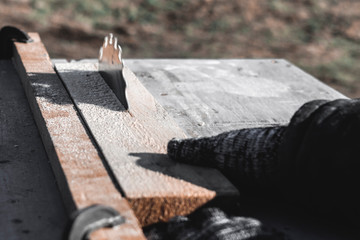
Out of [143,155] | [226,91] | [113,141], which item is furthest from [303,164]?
[226,91]

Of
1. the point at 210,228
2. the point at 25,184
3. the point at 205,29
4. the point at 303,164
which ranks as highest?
the point at 303,164

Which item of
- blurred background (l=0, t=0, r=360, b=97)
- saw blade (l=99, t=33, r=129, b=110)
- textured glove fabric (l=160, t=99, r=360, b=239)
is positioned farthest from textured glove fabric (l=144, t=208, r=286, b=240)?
blurred background (l=0, t=0, r=360, b=97)

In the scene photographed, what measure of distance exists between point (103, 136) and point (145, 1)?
22.0 ft

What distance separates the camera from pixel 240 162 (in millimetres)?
1690

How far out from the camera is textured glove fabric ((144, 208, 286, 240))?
1441mm

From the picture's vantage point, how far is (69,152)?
1727 millimetres

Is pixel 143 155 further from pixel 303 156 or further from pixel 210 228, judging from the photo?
pixel 303 156

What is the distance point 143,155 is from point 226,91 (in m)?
1.17

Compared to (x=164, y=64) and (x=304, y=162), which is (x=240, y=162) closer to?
(x=304, y=162)

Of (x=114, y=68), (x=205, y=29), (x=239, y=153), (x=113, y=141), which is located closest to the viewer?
(x=239, y=153)

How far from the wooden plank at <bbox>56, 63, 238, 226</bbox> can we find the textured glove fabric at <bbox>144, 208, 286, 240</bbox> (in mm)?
38

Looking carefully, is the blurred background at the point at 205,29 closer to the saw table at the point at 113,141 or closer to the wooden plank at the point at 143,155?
the saw table at the point at 113,141

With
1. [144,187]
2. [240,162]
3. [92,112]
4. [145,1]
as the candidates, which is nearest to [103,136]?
[92,112]

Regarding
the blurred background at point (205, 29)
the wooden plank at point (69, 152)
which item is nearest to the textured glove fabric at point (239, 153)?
the wooden plank at point (69, 152)
